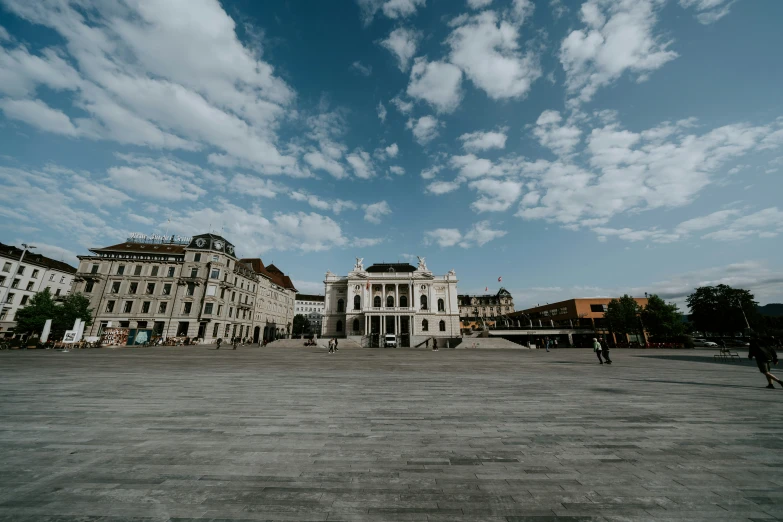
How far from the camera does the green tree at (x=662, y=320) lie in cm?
5397

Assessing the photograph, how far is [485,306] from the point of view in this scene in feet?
360

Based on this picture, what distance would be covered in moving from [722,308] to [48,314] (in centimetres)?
11476

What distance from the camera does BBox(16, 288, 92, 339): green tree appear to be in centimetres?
3609

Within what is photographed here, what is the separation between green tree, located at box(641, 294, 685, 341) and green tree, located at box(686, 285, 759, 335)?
47.4 ft

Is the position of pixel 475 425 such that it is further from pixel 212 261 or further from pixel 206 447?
pixel 212 261

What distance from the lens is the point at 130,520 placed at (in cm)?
310

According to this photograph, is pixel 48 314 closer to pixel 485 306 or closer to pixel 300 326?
pixel 300 326

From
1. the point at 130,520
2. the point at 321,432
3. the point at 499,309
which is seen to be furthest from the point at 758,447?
the point at 499,309

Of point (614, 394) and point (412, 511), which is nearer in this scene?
point (412, 511)

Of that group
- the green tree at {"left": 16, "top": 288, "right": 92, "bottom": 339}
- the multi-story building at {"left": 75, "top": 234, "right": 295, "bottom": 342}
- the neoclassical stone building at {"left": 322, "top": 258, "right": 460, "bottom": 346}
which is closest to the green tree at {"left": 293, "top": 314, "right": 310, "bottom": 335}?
the neoclassical stone building at {"left": 322, "top": 258, "right": 460, "bottom": 346}

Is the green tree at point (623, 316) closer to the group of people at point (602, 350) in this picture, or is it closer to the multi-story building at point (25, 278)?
the group of people at point (602, 350)

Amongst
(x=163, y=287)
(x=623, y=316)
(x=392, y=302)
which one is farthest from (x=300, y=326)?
(x=623, y=316)

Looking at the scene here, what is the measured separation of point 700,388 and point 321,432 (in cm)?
1380

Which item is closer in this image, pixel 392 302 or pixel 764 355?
pixel 764 355
